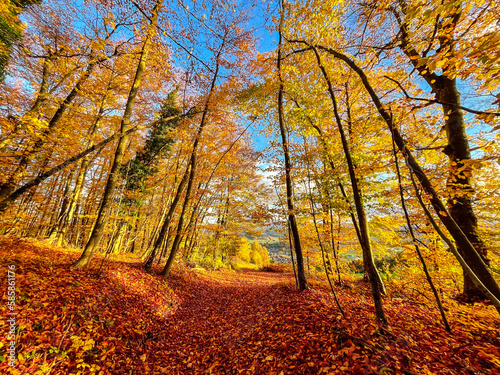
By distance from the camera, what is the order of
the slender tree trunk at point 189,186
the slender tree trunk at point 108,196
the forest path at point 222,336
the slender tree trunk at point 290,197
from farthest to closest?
the slender tree trunk at point 189,186 < the slender tree trunk at point 290,197 < the slender tree trunk at point 108,196 < the forest path at point 222,336

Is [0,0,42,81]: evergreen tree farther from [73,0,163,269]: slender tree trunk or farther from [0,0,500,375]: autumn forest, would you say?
[73,0,163,269]: slender tree trunk

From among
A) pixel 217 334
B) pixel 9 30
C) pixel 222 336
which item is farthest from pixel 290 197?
pixel 9 30

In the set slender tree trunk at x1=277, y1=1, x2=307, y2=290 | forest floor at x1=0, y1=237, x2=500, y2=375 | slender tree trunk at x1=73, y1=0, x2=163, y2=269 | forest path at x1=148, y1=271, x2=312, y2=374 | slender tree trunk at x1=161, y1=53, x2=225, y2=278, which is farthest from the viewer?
slender tree trunk at x1=161, y1=53, x2=225, y2=278

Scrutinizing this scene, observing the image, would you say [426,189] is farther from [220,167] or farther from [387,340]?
[220,167]

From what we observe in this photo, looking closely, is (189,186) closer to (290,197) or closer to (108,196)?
(108,196)

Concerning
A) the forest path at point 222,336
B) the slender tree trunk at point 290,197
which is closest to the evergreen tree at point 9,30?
the slender tree trunk at point 290,197

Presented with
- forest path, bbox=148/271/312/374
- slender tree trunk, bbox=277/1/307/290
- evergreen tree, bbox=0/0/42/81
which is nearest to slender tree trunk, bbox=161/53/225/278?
forest path, bbox=148/271/312/374

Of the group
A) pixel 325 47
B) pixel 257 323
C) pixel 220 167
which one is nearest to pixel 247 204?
pixel 220 167

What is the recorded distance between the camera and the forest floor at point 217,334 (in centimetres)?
280

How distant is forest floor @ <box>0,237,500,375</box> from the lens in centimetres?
280

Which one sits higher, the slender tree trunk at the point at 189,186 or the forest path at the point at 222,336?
the slender tree trunk at the point at 189,186

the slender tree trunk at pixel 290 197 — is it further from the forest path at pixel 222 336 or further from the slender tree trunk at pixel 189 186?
the slender tree trunk at pixel 189 186

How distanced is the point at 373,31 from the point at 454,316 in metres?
6.75

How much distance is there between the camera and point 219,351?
14.5 ft
